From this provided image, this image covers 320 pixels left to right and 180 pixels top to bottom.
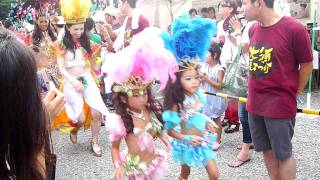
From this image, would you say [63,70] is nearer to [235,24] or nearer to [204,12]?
[235,24]

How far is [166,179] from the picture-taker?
162 inches

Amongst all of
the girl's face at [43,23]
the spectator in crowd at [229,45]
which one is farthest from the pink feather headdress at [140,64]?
the girl's face at [43,23]

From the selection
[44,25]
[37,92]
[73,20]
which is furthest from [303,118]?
[37,92]

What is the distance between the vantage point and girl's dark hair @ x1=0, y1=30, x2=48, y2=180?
4.40ft

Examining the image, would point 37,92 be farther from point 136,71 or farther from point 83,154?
point 83,154

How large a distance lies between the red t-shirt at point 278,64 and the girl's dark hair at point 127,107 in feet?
2.46

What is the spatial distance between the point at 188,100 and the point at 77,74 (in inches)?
80.3

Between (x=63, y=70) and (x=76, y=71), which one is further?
(x=76, y=71)

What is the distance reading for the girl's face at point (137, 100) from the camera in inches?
120

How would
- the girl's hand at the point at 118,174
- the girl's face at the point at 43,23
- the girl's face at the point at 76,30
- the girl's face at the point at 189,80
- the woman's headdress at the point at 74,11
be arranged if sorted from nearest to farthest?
the girl's hand at the point at 118,174, the girl's face at the point at 189,80, the woman's headdress at the point at 74,11, the girl's face at the point at 76,30, the girl's face at the point at 43,23

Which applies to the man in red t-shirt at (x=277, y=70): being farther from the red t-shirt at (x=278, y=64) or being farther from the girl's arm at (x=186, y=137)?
the girl's arm at (x=186, y=137)

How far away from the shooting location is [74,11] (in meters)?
4.85

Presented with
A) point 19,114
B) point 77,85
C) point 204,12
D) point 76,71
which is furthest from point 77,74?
point 19,114

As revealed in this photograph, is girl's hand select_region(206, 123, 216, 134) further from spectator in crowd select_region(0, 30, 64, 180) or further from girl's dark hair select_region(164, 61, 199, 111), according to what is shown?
spectator in crowd select_region(0, 30, 64, 180)
